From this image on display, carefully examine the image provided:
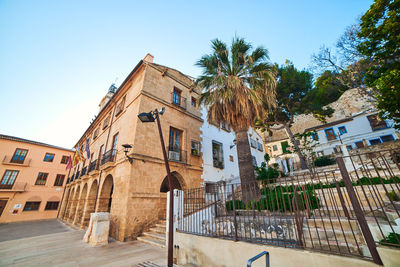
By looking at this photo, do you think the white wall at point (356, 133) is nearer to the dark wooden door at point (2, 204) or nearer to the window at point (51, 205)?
the window at point (51, 205)

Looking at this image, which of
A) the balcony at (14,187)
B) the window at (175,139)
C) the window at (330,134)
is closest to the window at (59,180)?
the balcony at (14,187)

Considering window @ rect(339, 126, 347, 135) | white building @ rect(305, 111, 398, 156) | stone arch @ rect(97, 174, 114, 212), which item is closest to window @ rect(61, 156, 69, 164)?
stone arch @ rect(97, 174, 114, 212)

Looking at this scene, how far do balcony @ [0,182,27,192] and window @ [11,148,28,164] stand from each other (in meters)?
2.79

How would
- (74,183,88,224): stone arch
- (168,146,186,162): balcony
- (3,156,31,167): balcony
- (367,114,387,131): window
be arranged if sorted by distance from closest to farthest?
(168,146,186,162): balcony, (74,183,88,224): stone arch, (367,114,387,131): window, (3,156,31,167): balcony

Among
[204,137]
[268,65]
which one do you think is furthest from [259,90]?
[204,137]

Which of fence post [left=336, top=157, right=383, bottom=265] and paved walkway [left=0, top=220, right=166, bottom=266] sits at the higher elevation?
fence post [left=336, top=157, right=383, bottom=265]

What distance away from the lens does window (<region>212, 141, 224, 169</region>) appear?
12891mm

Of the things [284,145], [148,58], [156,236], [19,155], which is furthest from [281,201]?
[19,155]

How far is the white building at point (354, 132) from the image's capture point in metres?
17.6

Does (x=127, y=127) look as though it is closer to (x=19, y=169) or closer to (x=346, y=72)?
(x=346, y=72)

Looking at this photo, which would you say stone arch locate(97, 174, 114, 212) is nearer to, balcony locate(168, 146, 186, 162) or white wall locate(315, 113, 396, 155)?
balcony locate(168, 146, 186, 162)

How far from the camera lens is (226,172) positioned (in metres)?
13.3

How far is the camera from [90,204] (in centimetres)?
1166

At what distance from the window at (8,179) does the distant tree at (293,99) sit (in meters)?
28.8
